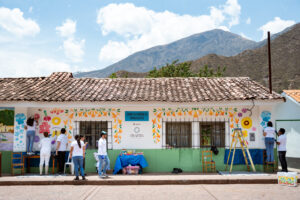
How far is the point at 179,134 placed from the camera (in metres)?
11.8

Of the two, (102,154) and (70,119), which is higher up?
(70,119)

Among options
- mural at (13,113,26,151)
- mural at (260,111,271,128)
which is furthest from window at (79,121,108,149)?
mural at (260,111,271,128)

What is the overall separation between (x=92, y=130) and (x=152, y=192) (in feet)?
15.0

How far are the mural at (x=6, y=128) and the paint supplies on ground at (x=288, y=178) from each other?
9.74m

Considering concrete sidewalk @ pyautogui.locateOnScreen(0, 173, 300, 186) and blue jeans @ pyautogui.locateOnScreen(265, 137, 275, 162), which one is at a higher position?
blue jeans @ pyautogui.locateOnScreen(265, 137, 275, 162)

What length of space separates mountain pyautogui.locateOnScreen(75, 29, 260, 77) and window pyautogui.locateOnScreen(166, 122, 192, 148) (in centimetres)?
14094

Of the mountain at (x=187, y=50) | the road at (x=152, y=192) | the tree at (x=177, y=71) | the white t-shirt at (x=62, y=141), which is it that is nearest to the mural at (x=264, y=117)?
the road at (x=152, y=192)

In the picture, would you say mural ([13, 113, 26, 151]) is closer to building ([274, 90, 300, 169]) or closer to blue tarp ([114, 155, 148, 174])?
blue tarp ([114, 155, 148, 174])

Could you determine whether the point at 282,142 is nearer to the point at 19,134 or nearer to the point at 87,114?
the point at 87,114

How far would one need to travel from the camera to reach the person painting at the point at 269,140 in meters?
11.0

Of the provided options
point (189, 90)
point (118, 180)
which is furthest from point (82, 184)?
point (189, 90)

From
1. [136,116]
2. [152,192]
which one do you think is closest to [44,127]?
[136,116]

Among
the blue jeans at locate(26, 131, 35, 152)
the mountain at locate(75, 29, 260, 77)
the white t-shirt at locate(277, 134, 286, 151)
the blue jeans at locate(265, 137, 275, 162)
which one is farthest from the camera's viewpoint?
the mountain at locate(75, 29, 260, 77)

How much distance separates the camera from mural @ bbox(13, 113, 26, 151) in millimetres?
11367
